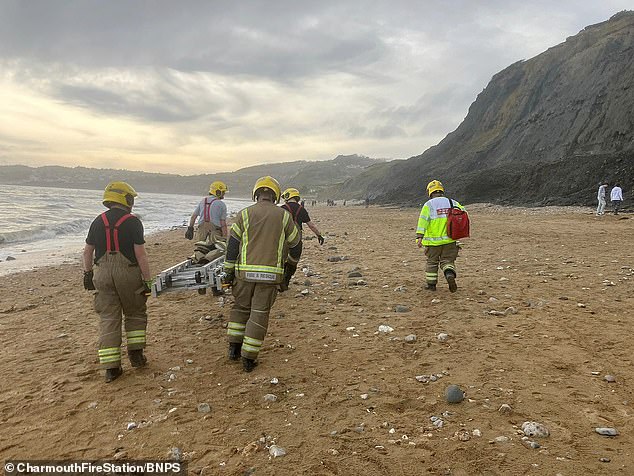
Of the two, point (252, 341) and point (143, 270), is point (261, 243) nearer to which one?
point (252, 341)

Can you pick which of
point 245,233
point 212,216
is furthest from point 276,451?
point 212,216

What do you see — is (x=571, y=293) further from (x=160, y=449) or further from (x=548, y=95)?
(x=548, y=95)

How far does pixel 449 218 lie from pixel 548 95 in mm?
52054

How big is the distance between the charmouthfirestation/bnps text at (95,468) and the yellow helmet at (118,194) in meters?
2.74

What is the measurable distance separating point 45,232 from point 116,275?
24046mm

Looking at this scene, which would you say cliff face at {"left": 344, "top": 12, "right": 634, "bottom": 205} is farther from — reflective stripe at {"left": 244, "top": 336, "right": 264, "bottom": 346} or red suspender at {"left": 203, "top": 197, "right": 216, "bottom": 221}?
reflective stripe at {"left": 244, "top": 336, "right": 264, "bottom": 346}

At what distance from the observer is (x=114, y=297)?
194 inches

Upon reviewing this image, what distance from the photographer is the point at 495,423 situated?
139 inches

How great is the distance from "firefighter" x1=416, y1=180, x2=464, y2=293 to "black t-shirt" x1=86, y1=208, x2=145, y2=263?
516 cm

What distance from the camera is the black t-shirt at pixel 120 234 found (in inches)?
190

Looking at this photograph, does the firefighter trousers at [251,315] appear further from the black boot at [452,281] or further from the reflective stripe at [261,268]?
the black boot at [452,281]

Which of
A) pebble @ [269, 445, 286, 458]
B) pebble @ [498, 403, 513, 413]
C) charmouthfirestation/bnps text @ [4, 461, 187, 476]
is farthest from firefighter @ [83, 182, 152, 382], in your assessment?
pebble @ [498, 403, 513, 413]

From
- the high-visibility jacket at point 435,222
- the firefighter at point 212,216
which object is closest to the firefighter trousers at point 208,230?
the firefighter at point 212,216

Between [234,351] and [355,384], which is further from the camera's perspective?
Answer: [234,351]
